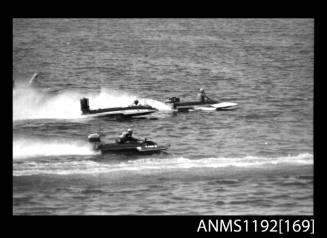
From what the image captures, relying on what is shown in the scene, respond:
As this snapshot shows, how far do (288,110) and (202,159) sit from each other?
5.55 m

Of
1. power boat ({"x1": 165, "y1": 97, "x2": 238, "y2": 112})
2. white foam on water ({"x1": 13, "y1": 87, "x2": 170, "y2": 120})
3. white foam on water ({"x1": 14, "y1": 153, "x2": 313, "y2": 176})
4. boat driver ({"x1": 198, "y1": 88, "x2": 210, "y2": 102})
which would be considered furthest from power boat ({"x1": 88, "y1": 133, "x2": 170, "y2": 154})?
boat driver ({"x1": 198, "y1": 88, "x2": 210, "y2": 102})

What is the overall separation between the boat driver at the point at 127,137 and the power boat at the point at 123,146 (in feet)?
0.44

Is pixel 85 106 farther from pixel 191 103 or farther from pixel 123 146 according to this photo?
pixel 191 103

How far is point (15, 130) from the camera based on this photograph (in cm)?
4291

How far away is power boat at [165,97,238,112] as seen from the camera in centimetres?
4697

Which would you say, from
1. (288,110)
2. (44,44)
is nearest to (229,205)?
(288,110)

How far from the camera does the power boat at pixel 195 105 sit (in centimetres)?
4697

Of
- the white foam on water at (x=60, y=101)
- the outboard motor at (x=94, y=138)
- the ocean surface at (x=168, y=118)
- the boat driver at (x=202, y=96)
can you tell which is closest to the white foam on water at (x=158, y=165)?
the ocean surface at (x=168, y=118)

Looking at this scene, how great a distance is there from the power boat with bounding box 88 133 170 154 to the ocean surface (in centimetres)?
41

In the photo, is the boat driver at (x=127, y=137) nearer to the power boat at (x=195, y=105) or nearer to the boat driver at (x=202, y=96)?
the power boat at (x=195, y=105)

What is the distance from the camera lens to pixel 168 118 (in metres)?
46.6

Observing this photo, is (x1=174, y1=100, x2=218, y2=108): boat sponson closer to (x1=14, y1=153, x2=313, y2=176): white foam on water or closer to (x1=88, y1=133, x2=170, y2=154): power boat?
(x1=88, y1=133, x2=170, y2=154): power boat

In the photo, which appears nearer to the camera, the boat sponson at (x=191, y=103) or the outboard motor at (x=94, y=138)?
the outboard motor at (x=94, y=138)

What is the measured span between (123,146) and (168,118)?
16.4ft
